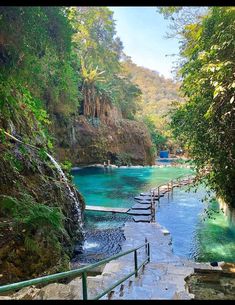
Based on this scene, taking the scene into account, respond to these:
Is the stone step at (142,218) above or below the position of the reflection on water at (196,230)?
above

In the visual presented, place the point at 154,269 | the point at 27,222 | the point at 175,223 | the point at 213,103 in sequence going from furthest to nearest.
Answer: the point at 175,223
the point at 213,103
the point at 154,269
the point at 27,222

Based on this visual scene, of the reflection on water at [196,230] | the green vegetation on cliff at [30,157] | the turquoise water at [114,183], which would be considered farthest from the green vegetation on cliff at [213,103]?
the turquoise water at [114,183]

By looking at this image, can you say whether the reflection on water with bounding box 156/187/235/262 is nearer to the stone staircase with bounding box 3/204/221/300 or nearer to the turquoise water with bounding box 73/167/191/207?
the stone staircase with bounding box 3/204/221/300

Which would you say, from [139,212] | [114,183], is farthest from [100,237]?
[114,183]

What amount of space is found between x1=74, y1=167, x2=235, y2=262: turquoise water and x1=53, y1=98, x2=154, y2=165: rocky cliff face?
19.9ft

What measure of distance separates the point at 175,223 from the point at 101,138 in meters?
17.6

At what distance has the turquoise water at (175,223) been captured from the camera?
8320 mm

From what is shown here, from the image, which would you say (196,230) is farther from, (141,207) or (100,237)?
(100,237)

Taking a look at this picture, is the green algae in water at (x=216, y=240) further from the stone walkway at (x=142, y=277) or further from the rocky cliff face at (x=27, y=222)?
the rocky cliff face at (x=27, y=222)

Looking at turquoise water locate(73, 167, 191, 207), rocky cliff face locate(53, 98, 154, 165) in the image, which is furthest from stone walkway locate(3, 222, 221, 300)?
rocky cliff face locate(53, 98, 154, 165)

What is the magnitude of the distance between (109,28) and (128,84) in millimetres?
8950

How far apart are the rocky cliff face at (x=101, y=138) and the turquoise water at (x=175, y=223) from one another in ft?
19.9

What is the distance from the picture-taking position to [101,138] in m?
27.8
